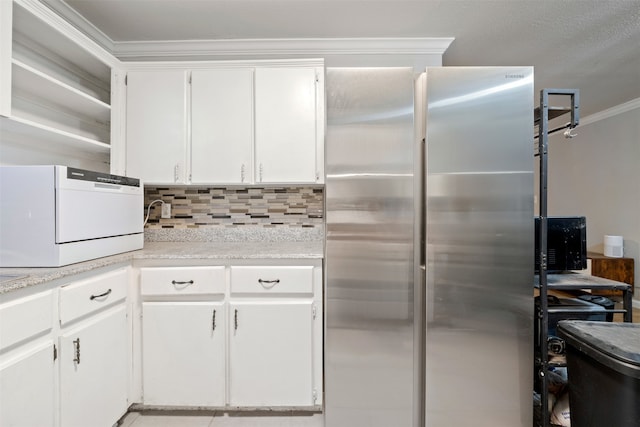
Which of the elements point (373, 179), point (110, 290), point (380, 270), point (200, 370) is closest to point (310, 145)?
point (373, 179)

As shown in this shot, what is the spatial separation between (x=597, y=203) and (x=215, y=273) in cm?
503

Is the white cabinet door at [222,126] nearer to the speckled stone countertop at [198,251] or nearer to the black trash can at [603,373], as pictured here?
the speckled stone countertop at [198,251]

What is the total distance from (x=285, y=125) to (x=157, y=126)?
0.88 m

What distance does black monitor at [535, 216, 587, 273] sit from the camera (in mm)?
1461

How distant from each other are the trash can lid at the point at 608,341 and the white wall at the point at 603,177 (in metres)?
3.50

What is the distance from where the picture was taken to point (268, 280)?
1551mm

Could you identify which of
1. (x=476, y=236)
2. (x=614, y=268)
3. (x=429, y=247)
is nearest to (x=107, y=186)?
(x=429, y=247)

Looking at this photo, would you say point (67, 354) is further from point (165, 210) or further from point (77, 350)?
point (165, 210)

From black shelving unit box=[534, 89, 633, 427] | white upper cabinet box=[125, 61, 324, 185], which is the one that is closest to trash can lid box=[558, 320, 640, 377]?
black shelving unit box=[534, 89, 633, 427]

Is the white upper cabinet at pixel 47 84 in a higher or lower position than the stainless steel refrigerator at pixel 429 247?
higher

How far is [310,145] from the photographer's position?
1.84m

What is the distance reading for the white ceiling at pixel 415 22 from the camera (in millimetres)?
1646

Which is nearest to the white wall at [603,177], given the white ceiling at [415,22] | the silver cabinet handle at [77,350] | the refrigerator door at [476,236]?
the white ceiling at [415,22]

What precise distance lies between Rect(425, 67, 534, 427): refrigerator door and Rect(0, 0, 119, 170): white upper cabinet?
1.93m
